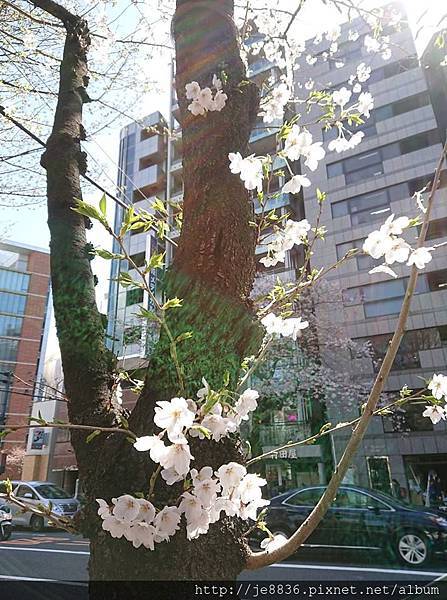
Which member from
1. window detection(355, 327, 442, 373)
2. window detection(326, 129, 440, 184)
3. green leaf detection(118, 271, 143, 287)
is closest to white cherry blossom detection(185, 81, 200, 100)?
green leaf detection(118, 271, 143, 287)

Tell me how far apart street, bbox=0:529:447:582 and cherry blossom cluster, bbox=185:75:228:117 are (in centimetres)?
593

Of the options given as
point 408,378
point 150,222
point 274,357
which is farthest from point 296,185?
point 408,378

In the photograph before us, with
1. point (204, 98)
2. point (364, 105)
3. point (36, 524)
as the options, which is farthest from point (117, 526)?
point (36, 524)

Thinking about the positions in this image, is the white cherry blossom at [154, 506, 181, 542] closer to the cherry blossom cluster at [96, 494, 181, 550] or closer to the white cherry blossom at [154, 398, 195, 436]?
the cherry blossom cluster at [96, 494, 181, 550]

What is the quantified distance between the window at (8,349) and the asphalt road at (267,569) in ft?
76.7

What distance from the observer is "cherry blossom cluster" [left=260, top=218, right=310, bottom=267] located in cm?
154

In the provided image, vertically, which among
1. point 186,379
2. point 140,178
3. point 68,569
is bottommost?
point 68,569

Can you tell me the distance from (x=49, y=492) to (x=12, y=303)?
2007 centimetres

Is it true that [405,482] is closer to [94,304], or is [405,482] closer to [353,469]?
[353,469]

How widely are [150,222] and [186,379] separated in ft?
1.37

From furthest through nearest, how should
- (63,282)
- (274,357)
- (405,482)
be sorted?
(405,482) < (274,357) < (63,282)

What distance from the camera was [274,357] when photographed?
45.7 ft

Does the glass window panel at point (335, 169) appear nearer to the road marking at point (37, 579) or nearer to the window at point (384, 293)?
the window at point (384, 293)

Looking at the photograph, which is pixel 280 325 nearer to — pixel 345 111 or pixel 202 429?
pixel 202 429
